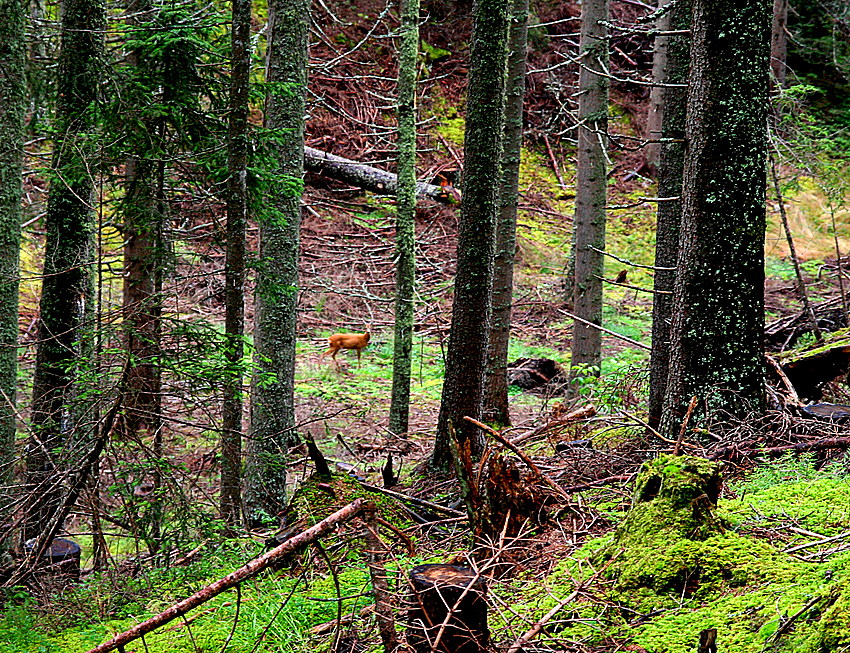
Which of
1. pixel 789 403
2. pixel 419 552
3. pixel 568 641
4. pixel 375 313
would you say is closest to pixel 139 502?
pixel 419 552

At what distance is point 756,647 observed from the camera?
2.51m

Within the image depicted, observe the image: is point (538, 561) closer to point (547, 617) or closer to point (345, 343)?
point (547, 617)

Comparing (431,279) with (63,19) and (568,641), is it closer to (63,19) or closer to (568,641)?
(63,19)

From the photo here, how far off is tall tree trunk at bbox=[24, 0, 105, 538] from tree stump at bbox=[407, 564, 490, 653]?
14.9 feet

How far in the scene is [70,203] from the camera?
6781 millimetres

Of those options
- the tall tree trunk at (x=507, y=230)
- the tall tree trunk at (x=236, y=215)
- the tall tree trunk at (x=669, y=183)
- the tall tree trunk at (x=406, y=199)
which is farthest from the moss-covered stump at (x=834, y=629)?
the tall tree trunk at (x=406, y=199)

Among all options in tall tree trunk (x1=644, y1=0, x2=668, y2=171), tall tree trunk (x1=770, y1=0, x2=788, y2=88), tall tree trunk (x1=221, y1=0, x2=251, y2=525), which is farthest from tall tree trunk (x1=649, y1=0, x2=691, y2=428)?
tall tree trunk (x1=770, y1=0, x2=788, y2=88)

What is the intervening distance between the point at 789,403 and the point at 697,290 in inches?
45.4

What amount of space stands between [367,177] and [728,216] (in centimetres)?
1516

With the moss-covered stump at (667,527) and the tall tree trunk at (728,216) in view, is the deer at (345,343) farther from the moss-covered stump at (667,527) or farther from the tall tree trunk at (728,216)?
the moss-covered stump at (667,527)

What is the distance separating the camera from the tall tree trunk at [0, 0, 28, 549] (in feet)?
19.6

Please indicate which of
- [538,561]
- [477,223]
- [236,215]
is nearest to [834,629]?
[538,561]

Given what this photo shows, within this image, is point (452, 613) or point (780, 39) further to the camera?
point (780, 39)

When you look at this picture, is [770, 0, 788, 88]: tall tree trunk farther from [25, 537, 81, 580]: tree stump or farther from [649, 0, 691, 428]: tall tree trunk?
[25, 537, 81, 580]: tree stump
